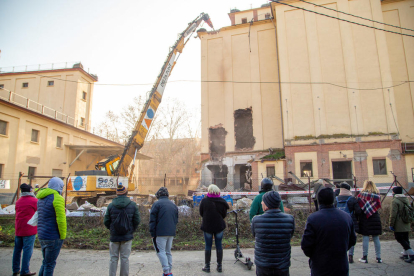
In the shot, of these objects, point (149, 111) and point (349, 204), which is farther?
point (149, 111)

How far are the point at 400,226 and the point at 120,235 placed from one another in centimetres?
584

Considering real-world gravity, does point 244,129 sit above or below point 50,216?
above

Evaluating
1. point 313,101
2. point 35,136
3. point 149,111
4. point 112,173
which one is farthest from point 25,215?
point 313,101

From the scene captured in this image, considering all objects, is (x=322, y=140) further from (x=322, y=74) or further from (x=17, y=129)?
(x=17, y=129)

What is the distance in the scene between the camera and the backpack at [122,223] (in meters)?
4.22

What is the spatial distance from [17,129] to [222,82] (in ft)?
61.5

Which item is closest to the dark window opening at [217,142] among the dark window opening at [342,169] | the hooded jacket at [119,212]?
the dark window opening at [342,169]

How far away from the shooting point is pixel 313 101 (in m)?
22.9

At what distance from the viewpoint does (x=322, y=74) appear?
23125mm

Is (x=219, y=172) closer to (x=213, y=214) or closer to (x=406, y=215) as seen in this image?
(x=406, y=215)

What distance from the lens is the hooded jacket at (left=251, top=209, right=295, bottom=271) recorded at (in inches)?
121

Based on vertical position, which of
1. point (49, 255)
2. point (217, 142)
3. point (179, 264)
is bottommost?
point (179, 264)

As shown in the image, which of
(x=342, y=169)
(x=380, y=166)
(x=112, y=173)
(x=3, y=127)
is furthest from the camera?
(x=342, y=169)

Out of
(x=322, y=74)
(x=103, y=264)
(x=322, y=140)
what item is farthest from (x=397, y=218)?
(x=322, y=74)
